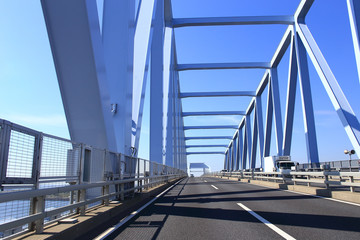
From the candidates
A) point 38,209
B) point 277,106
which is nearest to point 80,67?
point 38,209

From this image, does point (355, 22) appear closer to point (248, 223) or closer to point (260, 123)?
point (248, 223)

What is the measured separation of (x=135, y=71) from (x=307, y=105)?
527 inches

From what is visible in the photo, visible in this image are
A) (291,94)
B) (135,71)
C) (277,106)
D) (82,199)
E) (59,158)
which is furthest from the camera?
(277,106)

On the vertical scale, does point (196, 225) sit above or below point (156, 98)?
below

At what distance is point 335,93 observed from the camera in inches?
645

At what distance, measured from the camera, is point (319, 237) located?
431 centimetres

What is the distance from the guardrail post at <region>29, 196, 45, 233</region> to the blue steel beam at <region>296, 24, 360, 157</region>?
1531 cm

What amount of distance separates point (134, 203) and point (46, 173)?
4.52m

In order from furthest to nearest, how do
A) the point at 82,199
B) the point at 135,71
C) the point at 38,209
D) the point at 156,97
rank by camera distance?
the point at 156,97, the point at 135,71, the point at 82,199, the point at 38,209

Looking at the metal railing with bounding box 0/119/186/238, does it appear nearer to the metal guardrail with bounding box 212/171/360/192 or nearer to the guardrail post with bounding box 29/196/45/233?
the guardrail post with bounding box 29/196/45/233

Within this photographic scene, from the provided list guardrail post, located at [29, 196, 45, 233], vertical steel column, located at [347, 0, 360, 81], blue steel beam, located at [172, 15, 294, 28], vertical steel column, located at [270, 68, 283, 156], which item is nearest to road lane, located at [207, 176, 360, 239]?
guardrail post, located at [29, 196, 45, 233]

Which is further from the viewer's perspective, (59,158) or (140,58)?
(140,58)

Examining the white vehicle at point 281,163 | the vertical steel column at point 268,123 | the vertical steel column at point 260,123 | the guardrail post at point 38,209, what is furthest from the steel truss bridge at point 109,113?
the vertical steel column at point 260,123

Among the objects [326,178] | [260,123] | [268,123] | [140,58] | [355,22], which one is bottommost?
[326,178]
